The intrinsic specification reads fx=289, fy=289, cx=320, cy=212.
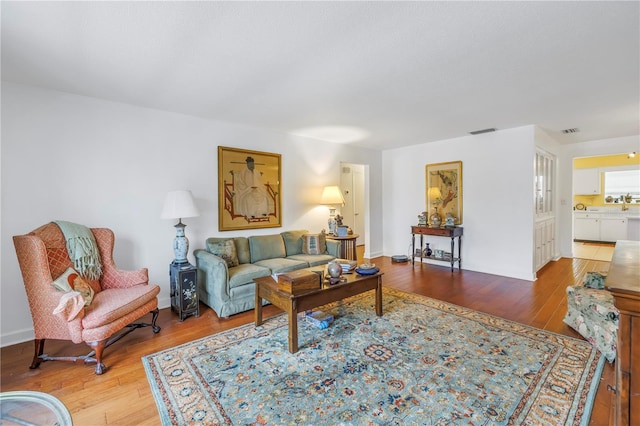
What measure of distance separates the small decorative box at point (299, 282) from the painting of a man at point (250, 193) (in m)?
1.91

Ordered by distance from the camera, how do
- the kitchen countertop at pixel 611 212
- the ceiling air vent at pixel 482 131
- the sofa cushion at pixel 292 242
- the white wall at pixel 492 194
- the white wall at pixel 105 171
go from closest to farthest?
the white wall at pixel 105 171 < the sofa cushion at pixel 292 242 < the white wall at pixel 492 194 < the ceiling air vent at pixel 482 131 < the kitchen countertop at pixel 611 212

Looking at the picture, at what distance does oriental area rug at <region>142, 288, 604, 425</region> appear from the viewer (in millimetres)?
1684

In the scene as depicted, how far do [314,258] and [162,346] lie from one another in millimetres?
2085

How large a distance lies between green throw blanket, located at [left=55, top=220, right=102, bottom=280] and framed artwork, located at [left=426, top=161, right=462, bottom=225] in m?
5.20

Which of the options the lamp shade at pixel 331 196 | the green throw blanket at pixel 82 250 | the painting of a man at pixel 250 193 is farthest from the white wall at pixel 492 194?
the green throw blanket at pixel 82 250

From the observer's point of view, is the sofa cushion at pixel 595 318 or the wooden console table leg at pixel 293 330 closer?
the sofa cushion at pixel 595 318

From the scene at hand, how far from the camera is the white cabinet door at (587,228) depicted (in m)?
7.70

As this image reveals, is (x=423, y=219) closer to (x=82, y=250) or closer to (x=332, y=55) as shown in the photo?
(x=332, y=55)

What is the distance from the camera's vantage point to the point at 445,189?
17.9 feet

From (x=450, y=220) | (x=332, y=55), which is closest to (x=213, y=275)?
(x=332, y=55)

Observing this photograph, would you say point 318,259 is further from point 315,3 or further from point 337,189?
point 315,3

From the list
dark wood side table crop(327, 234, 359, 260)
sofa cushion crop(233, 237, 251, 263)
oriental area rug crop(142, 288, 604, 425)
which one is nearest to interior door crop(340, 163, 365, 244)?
dark wood side table crop(327, 234, 359, 260)

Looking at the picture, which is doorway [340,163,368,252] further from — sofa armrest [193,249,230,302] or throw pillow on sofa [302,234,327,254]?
sofa armrest [193,249,230,302]

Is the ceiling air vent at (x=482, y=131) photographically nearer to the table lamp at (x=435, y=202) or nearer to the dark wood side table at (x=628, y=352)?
the table lamp at (x=435, y=202)
